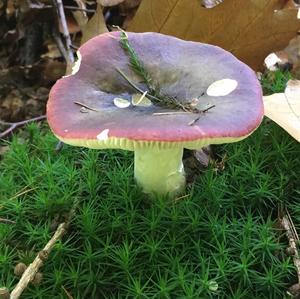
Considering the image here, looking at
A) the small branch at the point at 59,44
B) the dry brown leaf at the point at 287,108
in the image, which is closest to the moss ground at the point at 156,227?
the dry brown leaf at the point at 287,108

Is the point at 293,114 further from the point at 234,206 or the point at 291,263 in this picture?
the point at 291,263

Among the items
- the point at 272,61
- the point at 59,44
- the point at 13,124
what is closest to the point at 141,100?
the point at 13,124

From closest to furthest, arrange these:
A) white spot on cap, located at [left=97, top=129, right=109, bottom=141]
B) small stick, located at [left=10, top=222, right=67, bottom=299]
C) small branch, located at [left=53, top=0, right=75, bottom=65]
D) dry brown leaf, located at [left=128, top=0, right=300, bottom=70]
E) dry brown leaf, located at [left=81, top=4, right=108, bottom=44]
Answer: white spot on cap, located at [left=97, top=129, right=109, bottom=141]
small stick, located at [left=10, top=222, right=67, bottom=299]
dry brown leaf, located at [left=128, top=0, right=300, bottom=70]
dry brown leaf, located at [left=81, top=4, right=108, bottom=44]
small branch, located at [left=53, top=0, right=75, bottom=65]

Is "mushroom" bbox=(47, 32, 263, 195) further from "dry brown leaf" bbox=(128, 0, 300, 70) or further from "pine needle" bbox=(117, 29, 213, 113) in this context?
"dry brown leaf" bbox=(128, 0, 300, 70)

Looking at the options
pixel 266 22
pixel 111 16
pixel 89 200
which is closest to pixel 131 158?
pixel 89 200

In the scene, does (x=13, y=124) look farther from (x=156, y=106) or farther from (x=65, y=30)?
(x=156, y=106)

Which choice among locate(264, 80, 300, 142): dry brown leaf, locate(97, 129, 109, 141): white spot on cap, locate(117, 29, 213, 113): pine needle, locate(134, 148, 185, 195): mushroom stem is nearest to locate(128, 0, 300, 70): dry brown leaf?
locate(264, 80, 300, 142): dry brown leaf

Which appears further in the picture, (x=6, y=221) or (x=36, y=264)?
(x=6, y=221)
